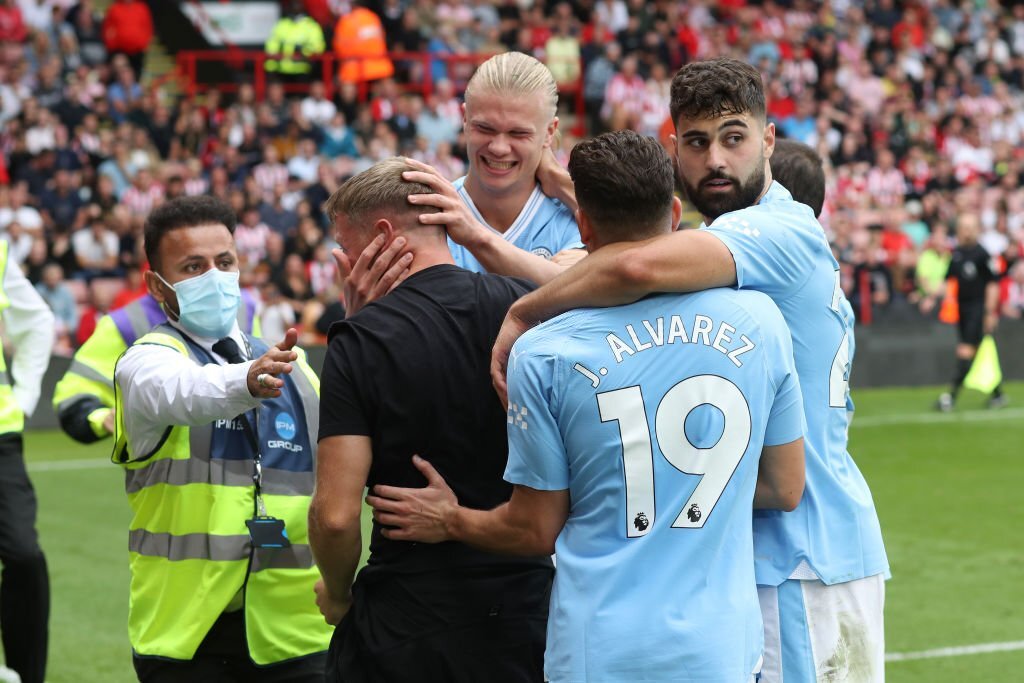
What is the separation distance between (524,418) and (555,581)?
40 centimetres

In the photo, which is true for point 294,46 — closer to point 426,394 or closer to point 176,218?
point 176,218

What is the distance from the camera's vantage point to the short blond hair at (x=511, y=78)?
410cm

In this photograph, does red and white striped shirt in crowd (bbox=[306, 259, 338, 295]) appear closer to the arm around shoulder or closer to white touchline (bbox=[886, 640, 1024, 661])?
white touchline (bbox=[886, 640, 1024, 661])

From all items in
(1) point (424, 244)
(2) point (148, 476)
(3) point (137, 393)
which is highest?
(1) point (424, 244)

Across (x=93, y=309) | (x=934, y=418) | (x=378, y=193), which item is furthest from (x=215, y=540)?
(x=934, y=418)

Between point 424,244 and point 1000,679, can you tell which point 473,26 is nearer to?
point 1000,679

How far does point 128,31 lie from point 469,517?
20008 mm

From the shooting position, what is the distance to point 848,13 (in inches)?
1139

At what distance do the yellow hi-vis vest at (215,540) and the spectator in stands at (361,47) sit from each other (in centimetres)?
1922

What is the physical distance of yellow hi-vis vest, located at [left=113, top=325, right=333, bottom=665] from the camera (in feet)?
13.5

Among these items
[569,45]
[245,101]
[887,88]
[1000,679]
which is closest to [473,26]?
[569,45]

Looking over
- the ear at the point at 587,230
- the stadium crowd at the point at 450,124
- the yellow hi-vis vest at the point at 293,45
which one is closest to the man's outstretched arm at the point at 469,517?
the ear at the point at 587,230

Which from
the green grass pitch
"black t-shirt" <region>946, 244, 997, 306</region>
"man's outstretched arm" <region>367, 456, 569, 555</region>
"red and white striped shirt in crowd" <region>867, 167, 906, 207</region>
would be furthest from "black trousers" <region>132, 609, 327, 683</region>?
"red and white striped shirt in crowd" <region>867, 167, 906, 207</region>

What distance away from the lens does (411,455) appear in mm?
3271
